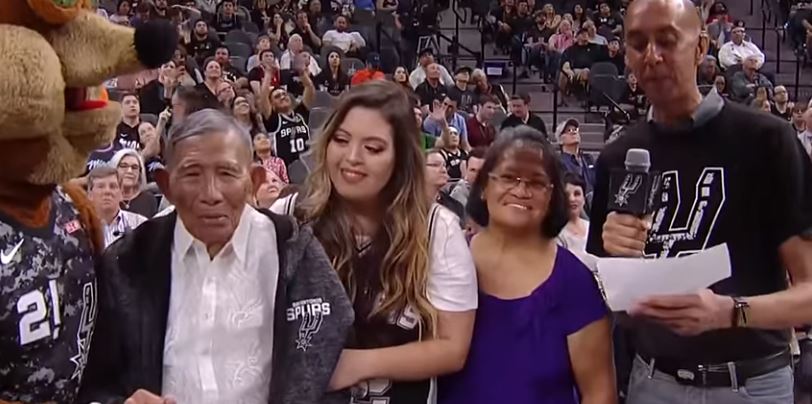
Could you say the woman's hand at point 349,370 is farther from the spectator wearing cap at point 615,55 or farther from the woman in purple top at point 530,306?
the spectator wearing cap at point 615,55

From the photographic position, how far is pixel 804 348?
448 cm

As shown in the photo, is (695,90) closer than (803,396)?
Yes

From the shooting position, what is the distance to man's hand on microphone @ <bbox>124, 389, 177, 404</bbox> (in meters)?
1.73

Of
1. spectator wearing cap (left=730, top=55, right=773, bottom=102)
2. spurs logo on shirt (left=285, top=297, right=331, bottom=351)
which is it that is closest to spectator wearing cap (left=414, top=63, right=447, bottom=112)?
spectator wearing cap (left=730, top=55, right=773, bottom=102)

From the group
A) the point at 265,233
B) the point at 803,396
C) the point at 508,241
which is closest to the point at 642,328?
the point at 508,241

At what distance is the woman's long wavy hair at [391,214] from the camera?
7.07ft

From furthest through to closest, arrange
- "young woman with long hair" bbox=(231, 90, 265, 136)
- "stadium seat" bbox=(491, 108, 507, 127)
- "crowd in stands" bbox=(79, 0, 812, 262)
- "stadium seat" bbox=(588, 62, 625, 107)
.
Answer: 1. "stadium seat" bbox=(588, 62, 625, 107)
2. "stadium seat" bbox=(491, 108, 507, 127)
3. "young woman with long hair" bbox=(231, 90, 265, 136)
4. "crowd in stands" bbox=(79, 0, 812, 262)

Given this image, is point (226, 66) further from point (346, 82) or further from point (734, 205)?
point (734, 205)

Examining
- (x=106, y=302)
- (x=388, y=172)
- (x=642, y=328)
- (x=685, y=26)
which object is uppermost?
(x=685, y=26)

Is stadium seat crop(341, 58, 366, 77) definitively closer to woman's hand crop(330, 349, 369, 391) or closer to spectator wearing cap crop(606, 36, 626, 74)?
spectator wearing cap crop(606, 36, 626, 74)

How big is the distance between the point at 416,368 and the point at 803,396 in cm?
272

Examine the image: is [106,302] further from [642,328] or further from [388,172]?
[642,328]

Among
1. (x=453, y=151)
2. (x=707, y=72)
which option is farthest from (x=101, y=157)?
(x=707, y=72)

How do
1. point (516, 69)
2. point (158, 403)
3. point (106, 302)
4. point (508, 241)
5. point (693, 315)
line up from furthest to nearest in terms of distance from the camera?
point (516, 69), point (508, 241), point (693, 315), point (106, 302), point (158, 403)
